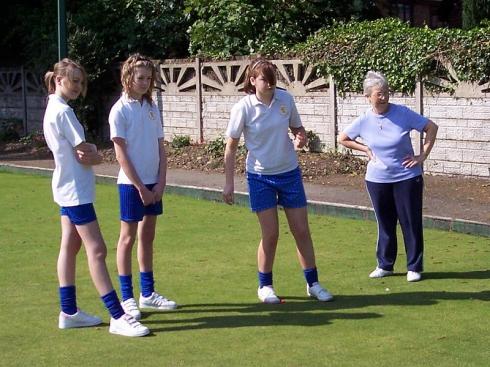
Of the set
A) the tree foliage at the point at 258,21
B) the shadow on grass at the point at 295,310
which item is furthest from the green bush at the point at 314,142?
the shadow on grass at the point at 295,310

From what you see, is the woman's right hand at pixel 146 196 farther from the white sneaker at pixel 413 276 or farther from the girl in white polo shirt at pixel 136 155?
the white sneaker at pixel 413 276

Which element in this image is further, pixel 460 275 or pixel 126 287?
pixel 460 275

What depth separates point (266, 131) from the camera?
Answer: 6.84 m

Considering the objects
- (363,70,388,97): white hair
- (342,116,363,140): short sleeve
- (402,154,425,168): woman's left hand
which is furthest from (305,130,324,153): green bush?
(363,70,388,97): white hair

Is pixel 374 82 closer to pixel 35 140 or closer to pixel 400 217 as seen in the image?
pixel 400 217

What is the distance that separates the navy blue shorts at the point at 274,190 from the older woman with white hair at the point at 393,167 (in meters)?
1.08

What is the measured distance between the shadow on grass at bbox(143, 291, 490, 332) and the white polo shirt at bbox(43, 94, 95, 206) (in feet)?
3.35

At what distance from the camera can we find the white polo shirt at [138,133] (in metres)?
6.55

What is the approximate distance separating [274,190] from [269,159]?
24cm

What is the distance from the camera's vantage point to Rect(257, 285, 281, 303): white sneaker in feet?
22.8

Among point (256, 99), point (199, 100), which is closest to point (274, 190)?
point (256, 99)

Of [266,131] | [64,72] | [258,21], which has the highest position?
[258,21]

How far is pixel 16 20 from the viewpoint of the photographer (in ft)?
76.0

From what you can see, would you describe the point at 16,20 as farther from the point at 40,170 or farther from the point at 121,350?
the point at 121,350
